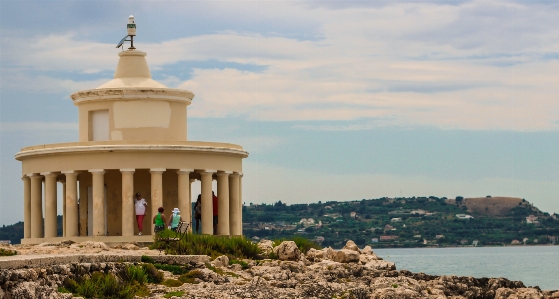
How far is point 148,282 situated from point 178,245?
469cm

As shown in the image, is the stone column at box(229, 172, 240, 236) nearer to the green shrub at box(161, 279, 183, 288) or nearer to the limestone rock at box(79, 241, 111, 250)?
the limestone rock at box(79, 241, 111, 250)

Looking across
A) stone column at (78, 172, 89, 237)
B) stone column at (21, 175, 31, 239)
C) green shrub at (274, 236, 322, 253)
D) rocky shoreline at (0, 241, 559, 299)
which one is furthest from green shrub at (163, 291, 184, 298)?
stone column at (21, 175, 31, 239)

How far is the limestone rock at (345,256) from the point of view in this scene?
112ft

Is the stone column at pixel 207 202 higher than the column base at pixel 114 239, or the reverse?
the stone column at pixel 207 202

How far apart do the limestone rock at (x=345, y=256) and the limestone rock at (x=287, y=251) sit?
55.9 inches

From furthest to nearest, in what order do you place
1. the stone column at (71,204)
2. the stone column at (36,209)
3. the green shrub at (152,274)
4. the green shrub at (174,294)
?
1. the stone column at (36,209)
2. the stone column at (71,204)
3. the green shrub at (152,274)
4. the green shrub at (174,294)

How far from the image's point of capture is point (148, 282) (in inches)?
1056

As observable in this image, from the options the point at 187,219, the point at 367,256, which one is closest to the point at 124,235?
the point at 187,219

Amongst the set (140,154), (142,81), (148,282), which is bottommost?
(148,282)

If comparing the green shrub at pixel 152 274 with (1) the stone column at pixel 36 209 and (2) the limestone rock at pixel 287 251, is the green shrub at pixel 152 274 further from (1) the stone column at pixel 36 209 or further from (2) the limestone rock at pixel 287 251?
(1) the stone column at pixel 36 209

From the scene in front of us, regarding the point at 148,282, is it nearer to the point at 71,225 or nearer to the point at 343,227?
the point at 71,225

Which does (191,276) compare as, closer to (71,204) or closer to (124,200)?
(124,200)

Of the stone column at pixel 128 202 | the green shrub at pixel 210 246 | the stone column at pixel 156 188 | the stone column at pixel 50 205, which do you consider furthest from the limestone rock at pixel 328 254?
the stone column at pixel 50 205

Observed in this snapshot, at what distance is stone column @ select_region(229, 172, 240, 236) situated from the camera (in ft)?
131
